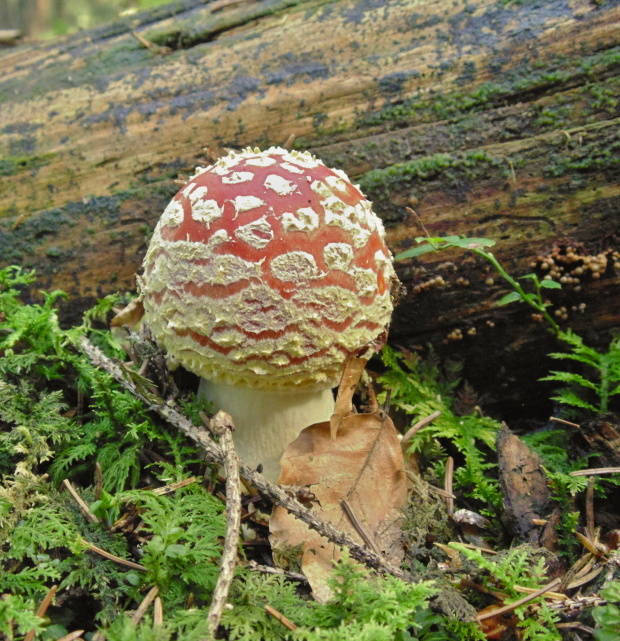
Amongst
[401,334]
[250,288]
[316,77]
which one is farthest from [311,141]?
[250,288]

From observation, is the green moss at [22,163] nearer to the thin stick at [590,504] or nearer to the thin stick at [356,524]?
the thin stick at [356,524]

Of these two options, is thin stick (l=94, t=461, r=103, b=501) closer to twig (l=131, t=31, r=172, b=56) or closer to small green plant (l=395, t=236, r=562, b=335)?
small green plant (l=395, t=236, r=562, b=335)

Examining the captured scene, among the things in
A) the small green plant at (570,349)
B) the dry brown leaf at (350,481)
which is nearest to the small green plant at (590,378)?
the small green plant at (570,349)

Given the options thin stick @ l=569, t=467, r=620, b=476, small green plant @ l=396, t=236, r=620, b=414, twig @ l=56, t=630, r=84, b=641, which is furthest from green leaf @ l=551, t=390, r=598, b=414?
twig @ l=56, t=630, r=84, b=641

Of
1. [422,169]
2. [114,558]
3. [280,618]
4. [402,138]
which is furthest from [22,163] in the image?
[280,618]

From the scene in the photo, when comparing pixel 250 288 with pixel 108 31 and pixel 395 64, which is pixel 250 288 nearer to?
pixel 395 64

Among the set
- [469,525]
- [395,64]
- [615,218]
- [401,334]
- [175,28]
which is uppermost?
[175,28]
